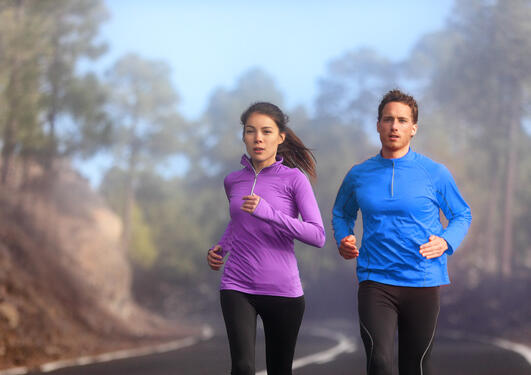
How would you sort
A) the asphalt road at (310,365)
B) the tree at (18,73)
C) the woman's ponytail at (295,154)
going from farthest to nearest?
the tree at (18,73) < the asphalt road at (310,365) < the woman's ponytail at (295,154)

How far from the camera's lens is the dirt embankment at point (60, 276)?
1847cm

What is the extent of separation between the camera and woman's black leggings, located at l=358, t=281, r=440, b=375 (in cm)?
566

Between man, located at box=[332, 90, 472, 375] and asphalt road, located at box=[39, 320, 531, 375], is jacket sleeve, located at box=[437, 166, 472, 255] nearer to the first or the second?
man, located at box=[332, 90, 472, 375]

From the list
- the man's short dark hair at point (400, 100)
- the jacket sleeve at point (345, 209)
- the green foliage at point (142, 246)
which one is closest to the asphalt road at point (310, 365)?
the jacket sleeve at point (345, 209)

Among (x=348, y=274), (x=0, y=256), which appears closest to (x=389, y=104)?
(x=0, y=256)

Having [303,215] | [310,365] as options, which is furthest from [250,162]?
[310,365]

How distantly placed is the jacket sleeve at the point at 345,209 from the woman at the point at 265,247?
1.15 feet

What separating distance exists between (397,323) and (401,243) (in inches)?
23.9

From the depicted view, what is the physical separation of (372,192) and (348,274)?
175 ft

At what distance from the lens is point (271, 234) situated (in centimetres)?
588

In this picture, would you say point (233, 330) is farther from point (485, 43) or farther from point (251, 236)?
point (485, 43)

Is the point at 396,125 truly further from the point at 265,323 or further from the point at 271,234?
the point at 265,323

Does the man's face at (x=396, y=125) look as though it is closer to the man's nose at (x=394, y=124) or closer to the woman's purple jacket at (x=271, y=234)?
the man's nose at (x=394, y=124)

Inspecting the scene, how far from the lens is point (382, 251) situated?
5859mm
